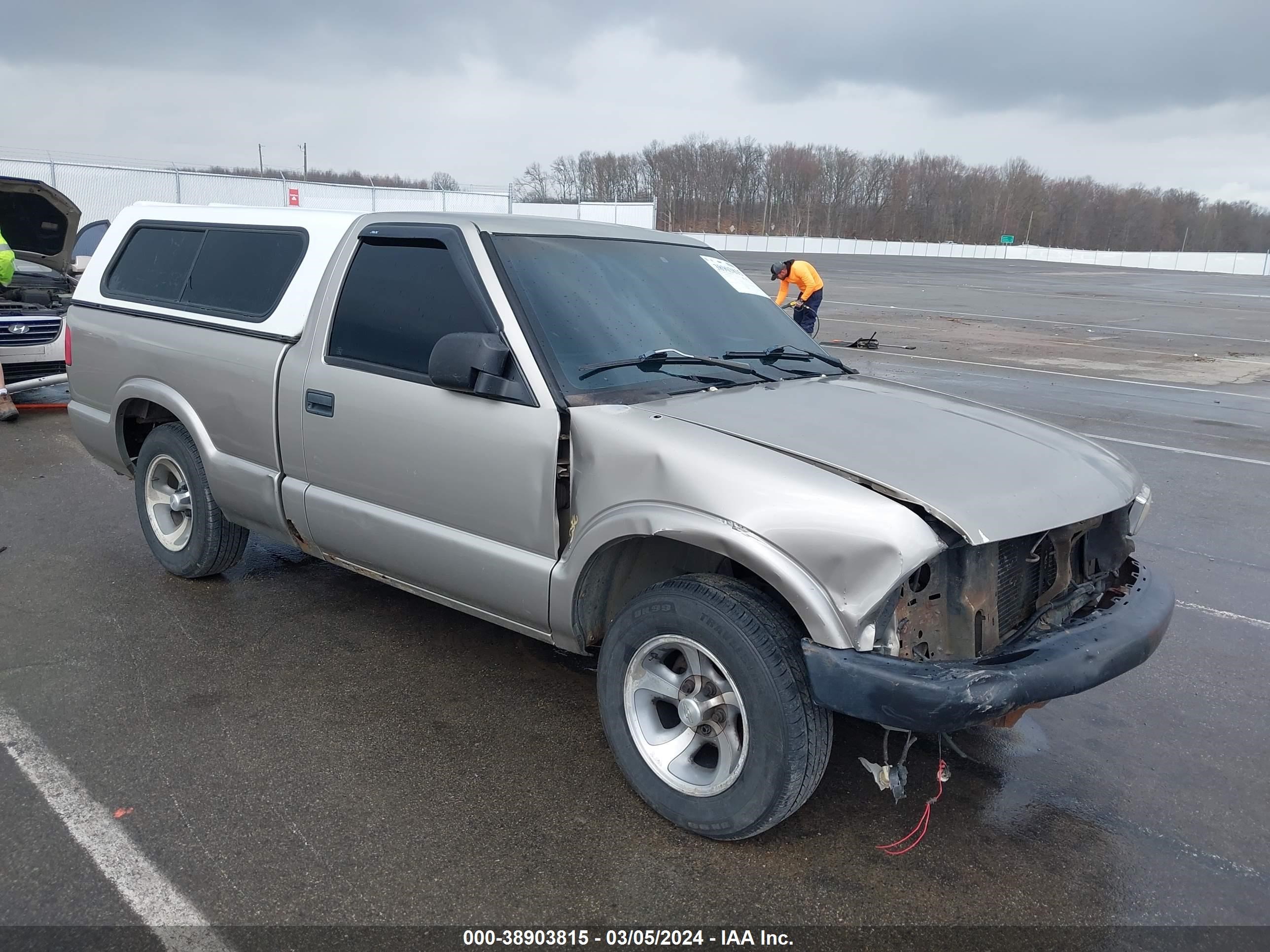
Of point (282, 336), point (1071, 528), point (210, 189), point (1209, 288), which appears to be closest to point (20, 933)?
point (282, 336)

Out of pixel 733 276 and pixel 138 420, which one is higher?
pixel 733 276

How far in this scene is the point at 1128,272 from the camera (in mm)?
62125

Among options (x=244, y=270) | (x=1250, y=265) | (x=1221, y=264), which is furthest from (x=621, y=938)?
(x=1250, y=265)

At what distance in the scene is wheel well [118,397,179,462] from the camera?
4930mm

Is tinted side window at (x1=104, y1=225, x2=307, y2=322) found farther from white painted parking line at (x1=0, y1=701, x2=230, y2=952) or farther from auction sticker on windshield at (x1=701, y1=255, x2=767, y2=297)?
white painted parking line at (x1=0, y1=701, x2=230, y2=952)

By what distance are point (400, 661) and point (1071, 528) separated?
275 centimetres

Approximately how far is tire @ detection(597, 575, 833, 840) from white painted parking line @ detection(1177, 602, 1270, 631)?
3229 millimetres

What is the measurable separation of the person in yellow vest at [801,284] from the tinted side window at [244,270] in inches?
400

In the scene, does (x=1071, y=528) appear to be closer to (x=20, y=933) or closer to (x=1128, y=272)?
(x=20, y=933)

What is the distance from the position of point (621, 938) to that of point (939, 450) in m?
1.73

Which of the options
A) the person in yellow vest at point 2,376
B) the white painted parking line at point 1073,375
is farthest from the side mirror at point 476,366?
the white painted parking line at point 1073,375

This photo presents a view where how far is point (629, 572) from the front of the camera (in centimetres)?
330

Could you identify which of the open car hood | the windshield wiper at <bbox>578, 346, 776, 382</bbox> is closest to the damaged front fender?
the windshield wiper at <bbox>578, 346, 776, 382</bbox>

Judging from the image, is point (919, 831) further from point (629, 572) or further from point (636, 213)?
point (636, 213)
